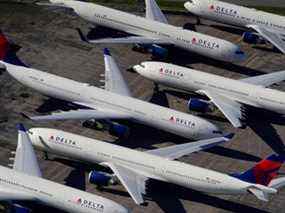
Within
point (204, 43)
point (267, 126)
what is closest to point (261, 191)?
point (267, 126)

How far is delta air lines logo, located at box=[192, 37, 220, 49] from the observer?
4406 inches

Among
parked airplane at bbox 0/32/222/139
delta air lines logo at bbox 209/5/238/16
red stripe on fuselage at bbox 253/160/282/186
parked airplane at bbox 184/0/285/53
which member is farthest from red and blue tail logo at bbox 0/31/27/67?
red stripe on fuselage at bbox 253/160/282/186

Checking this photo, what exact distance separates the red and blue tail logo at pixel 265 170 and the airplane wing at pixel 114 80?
27.3 m

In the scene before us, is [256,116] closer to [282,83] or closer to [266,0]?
[282,83]

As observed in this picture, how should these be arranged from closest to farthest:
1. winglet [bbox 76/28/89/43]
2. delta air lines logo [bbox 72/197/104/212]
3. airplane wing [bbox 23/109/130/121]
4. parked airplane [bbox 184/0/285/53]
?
delta air lines logo [bbox 72/197/104/212] → airplane wing [bbox 23/109/130/121] → parked airplane [bbox 184/0/285/53] → winglet [bbox 76/28/89/43]

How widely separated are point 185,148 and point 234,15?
122ft

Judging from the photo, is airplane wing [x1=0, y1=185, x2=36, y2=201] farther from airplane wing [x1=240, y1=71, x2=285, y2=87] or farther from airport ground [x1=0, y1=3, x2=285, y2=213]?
airplane wing [x1=240, y1=71, x2=285, y2=87]

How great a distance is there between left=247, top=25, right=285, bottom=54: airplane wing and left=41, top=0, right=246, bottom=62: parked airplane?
6948 mm

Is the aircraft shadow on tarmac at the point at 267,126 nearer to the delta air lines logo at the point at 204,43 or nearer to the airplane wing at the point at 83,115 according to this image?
the delta air lines logo at the point at 204,43

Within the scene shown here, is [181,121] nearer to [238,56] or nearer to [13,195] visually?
[238,56]

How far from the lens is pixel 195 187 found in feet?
279

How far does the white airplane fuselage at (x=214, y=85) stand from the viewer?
100625mm

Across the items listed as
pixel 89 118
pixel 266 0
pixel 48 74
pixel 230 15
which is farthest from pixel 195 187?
pixel 266 0

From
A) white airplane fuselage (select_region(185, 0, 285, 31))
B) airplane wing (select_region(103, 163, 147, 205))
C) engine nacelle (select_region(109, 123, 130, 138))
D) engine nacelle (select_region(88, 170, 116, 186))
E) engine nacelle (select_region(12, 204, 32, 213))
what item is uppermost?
white airplane fuselage (select_region(185, 0, 285, 31))
